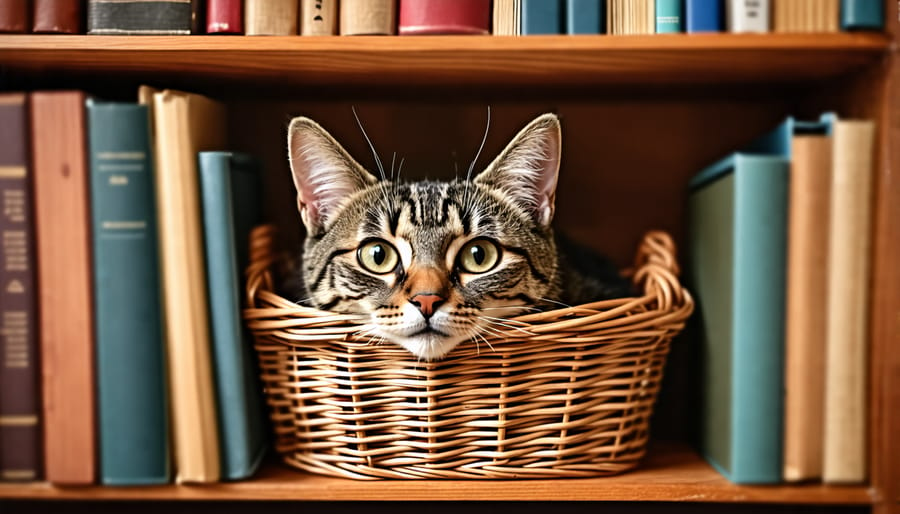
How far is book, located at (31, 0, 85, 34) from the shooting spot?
792 mm

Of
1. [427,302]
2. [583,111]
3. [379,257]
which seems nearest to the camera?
[427,302]

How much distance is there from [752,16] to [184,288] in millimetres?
754

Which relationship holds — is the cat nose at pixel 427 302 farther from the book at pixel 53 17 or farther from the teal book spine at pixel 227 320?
the book at pixel 53 17

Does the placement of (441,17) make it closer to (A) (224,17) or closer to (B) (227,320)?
Answer: (A) (224,17)

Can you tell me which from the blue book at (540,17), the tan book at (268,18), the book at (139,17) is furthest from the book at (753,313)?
the book at (139,17)

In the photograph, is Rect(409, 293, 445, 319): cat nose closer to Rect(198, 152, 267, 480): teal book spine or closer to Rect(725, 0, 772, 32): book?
Rect(198, 152, 267, 480): teal book spine

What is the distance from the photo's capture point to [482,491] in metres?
0.81

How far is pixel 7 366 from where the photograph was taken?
80cm

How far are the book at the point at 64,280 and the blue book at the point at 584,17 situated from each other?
60cm

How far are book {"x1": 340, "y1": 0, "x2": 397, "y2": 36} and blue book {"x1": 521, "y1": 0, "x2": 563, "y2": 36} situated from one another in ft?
0.55

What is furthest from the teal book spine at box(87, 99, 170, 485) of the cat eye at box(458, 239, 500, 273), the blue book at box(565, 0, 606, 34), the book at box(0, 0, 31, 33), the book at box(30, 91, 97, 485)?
the blue book at box(565, 0, 606, 34)

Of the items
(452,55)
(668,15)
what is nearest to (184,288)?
(452,55)

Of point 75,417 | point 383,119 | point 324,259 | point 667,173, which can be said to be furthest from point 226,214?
point 667,173

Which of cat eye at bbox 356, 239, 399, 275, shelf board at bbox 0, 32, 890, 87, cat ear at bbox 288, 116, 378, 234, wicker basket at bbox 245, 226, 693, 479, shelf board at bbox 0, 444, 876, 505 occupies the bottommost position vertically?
shelf board at bbox 0, 444, 876, 505
